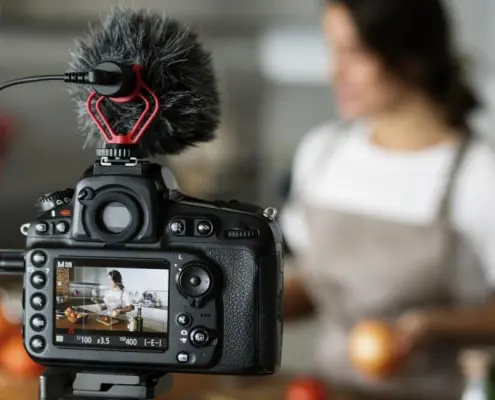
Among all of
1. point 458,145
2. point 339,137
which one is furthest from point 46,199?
point 339,137

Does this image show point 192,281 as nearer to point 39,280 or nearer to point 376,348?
point 39,280

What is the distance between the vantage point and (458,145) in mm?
1527

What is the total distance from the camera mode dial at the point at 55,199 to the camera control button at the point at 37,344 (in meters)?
0.07

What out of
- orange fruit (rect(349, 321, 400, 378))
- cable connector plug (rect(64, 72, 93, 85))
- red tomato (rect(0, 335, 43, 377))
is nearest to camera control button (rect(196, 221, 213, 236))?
cable connector plug (rect(64, 72, 93, 85))

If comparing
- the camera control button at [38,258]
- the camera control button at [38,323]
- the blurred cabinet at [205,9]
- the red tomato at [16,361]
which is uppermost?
the blurred cabinet at [205,9]

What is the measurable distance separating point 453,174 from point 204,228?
1.00m

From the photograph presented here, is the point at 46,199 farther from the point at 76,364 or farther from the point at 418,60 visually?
the point at 418,60

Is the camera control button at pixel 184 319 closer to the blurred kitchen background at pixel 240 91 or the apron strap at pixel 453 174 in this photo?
the apron strap at pixel 453 174

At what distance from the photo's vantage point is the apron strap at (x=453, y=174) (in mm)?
1514

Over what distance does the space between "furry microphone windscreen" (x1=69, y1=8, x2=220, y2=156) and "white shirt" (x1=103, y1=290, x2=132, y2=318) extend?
0.08 metres

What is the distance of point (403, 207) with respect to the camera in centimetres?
157

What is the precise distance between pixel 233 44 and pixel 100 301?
208 cm

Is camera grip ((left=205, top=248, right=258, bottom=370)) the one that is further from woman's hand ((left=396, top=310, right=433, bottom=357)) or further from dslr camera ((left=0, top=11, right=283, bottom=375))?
woman's hand ((left=396, top=310, right=433, bottom=357))

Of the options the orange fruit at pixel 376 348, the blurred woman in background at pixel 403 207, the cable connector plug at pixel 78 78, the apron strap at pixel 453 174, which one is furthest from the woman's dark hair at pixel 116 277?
the apron strap at pixel 453 174
